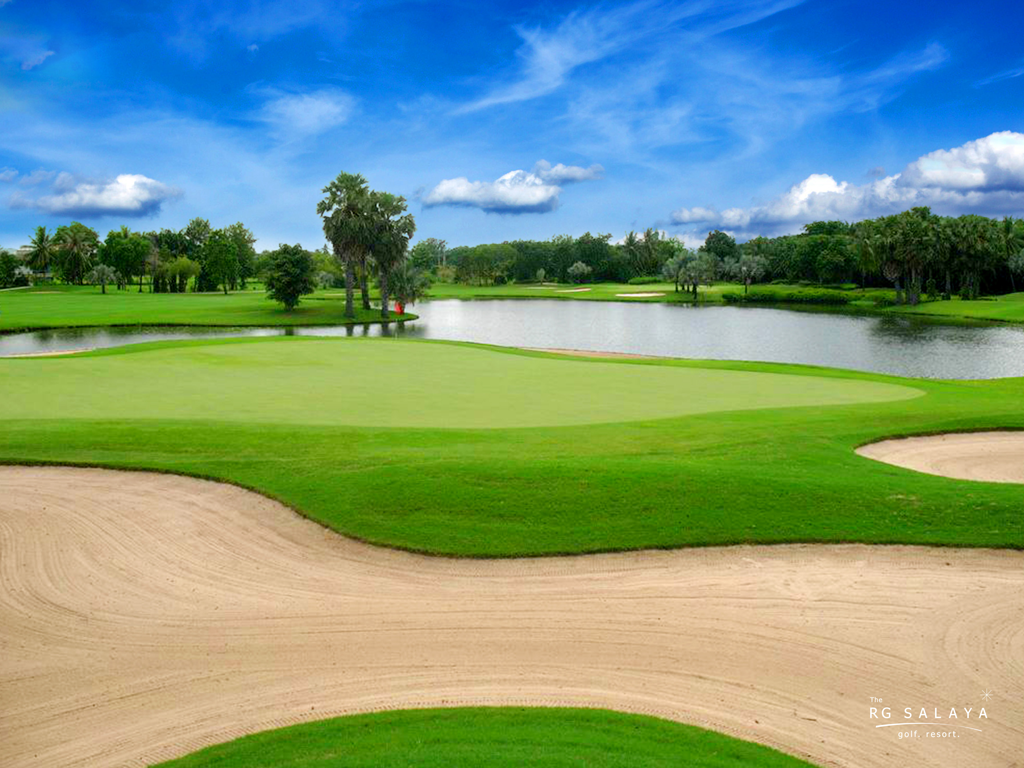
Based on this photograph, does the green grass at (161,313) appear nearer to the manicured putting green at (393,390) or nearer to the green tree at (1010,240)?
the manicured putting green at (393,390)

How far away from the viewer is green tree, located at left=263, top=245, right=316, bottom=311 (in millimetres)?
75812

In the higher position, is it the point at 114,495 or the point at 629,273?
the point at 629,273

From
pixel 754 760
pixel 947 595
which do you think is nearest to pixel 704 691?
pixel 754 760

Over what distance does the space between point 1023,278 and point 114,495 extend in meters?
124

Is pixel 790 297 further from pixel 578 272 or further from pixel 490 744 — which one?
pixel 490 744

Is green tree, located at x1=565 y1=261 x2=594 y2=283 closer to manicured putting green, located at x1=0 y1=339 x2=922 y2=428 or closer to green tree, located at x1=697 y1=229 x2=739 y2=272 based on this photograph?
green tree, located at x1=697 y1=229 x2=739 y2=272

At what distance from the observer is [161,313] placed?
74.5 metres

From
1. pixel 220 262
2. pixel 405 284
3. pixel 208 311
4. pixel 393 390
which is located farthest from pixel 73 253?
pixel 393 390

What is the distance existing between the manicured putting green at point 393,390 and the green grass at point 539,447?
0.15m

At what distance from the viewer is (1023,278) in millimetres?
106750

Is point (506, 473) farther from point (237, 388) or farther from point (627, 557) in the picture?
point (237, 388)

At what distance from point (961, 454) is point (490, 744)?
15.0 meters

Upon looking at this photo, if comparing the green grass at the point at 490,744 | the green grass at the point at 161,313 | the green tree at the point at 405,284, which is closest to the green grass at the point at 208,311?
the green grass at the point at 161,313

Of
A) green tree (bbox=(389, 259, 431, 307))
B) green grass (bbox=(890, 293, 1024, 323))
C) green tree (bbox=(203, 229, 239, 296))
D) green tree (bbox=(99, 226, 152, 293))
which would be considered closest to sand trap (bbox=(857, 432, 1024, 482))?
green grass (bbox=(890, 293, 1024, 323))
